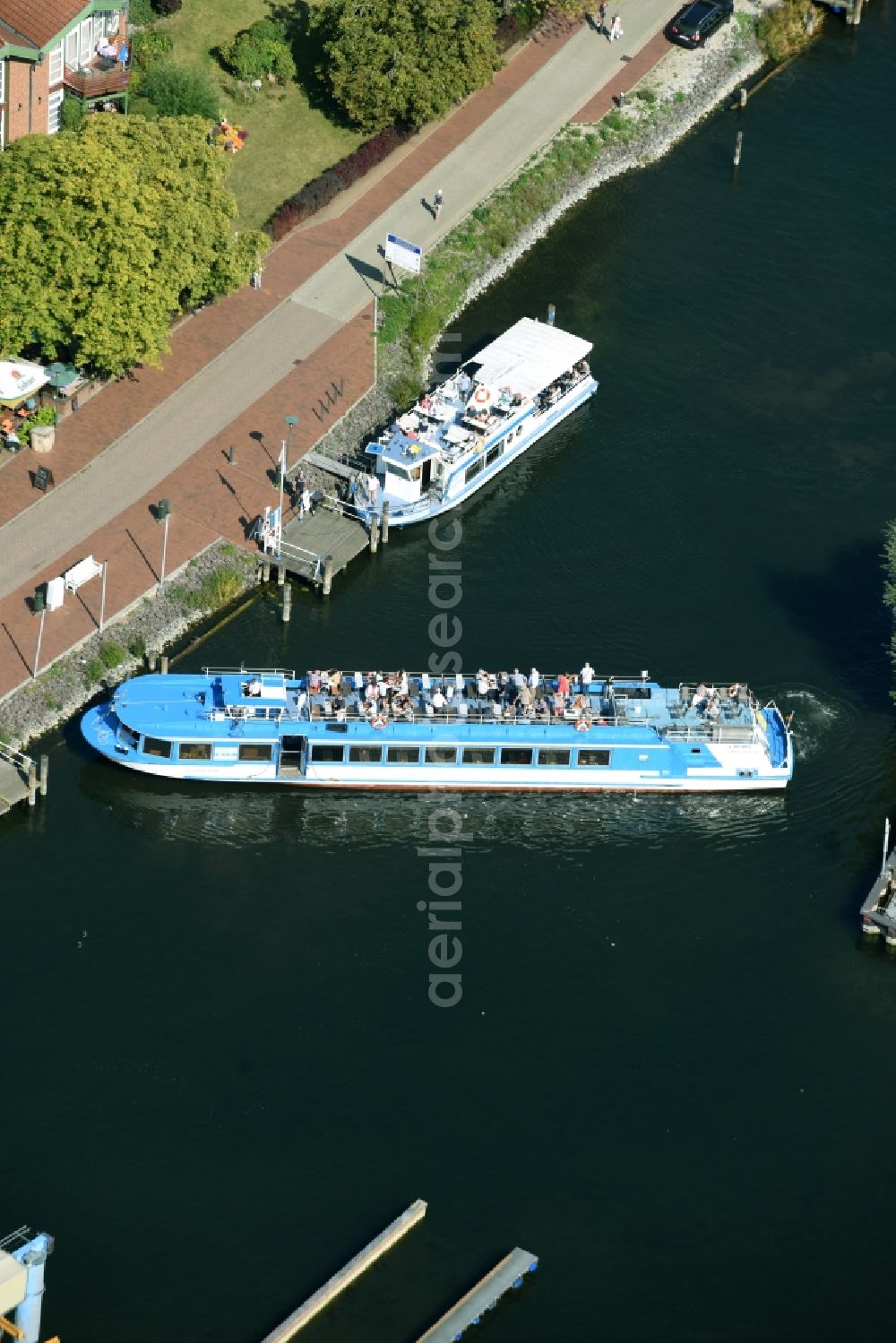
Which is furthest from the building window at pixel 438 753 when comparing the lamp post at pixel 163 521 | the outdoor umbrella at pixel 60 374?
the outdoor umbrella at pixel 60 374

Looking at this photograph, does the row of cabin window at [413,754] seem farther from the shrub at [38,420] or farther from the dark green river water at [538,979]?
the shrub at [38,420]

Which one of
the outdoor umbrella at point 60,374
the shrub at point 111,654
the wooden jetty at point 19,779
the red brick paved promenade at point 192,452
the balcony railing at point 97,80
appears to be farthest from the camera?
the balcony railing at point 97,80

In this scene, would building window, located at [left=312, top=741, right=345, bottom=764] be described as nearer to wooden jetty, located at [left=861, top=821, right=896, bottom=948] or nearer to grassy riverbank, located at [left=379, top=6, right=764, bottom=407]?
wooden jetty, located at [left=861, top=821, right=896, bottom=948]

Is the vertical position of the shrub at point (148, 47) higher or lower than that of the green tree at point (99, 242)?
higher

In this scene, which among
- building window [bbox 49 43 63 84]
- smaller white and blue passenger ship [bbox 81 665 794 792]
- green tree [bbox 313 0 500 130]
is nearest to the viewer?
smaller white and blue passenger ship [bbox 81 665 794 792]

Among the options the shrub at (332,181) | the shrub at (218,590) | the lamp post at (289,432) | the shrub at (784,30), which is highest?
the shrub at (784,30)

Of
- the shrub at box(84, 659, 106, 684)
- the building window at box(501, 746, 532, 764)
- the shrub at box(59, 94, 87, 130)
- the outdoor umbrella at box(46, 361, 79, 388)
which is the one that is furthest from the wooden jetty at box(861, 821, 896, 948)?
the shrub at box(59, 94, 87, 130)

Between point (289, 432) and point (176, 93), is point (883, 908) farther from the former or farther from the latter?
point (176, 93)
